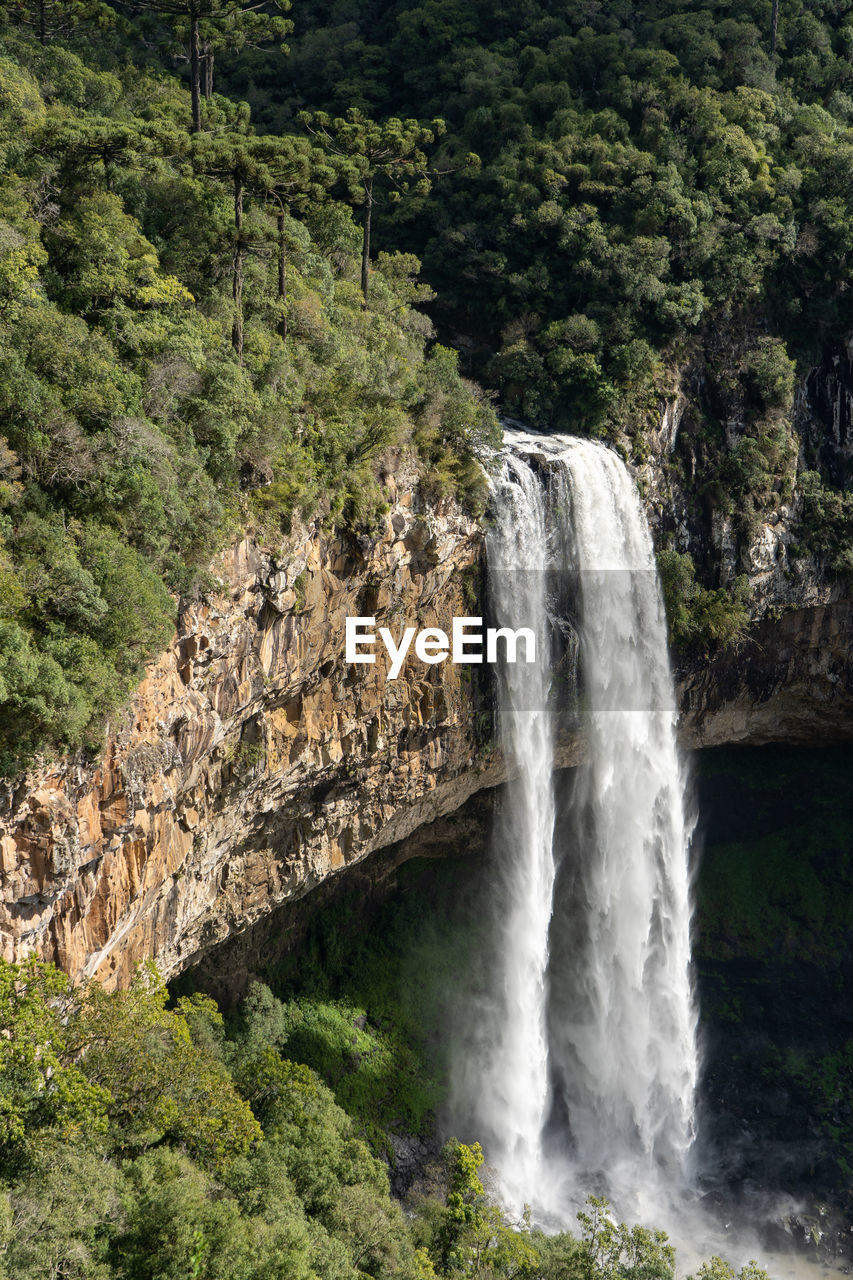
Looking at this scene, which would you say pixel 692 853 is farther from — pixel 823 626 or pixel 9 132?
pixel 9 132

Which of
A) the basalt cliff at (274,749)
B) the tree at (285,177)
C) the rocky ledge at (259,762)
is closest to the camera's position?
the rocky ledge at (259,762)

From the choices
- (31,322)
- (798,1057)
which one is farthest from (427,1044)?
(31,322)

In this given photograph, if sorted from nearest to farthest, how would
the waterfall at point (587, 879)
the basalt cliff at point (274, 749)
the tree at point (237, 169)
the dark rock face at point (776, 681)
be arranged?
the basalt cliff at point (274, 749)
the tree at point (237, 169)
the waterfall at point (587, 879)
the dark rock face at point (776, 681)

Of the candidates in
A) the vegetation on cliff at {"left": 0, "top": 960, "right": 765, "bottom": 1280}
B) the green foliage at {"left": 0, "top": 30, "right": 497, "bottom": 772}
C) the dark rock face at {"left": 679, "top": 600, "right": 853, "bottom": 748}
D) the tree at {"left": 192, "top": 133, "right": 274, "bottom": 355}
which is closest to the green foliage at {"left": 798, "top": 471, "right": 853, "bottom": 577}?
the dark rock face at {"left": 679, "top": 600, "right": 853, "bottom": 748}

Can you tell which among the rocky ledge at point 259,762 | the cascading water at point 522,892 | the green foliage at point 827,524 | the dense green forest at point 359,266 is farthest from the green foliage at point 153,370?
the green foliage at point 827,524

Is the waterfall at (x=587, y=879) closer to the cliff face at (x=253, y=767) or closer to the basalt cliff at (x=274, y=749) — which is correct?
the basalt cliff at (x=274, y=749)

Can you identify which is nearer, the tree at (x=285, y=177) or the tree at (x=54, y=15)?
the tree at (x=285, y=177)

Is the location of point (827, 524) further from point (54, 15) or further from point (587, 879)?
point (54, 15)

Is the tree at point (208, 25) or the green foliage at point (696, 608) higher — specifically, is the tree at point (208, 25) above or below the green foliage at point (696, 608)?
above

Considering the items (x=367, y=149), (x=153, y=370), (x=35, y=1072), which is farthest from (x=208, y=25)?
(x=35, y=1072)
